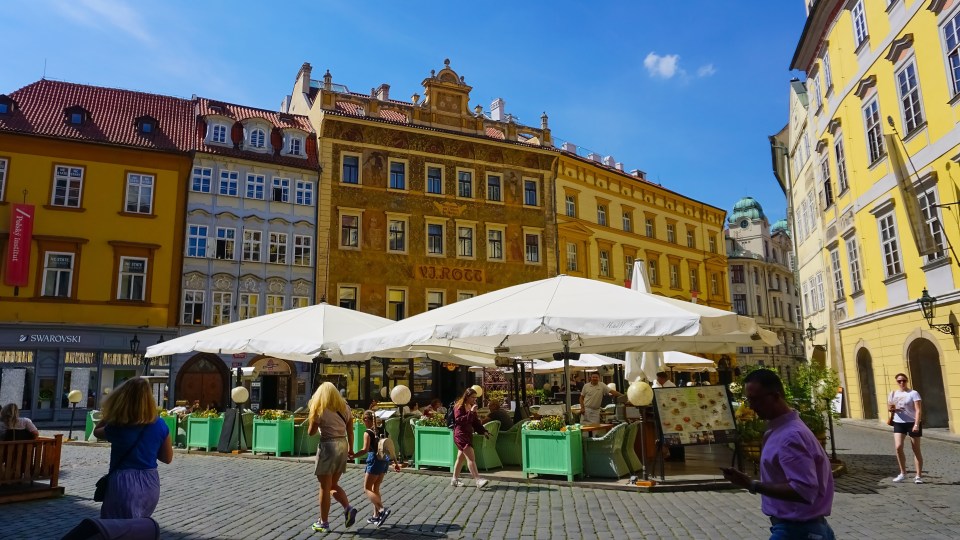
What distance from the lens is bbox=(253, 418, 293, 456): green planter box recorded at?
44.4ft

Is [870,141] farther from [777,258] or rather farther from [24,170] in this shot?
[777,258]

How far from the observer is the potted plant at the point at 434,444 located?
35.9 ft

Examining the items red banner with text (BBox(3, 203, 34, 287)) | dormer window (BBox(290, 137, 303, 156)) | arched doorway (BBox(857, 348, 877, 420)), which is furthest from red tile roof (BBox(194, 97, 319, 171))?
arched doorway (BBox(857, 348, 877, 420))

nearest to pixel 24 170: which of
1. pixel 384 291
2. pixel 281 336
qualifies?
pixel 384 291

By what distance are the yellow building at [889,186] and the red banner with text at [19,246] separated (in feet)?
94.0

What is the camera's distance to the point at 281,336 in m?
13.6

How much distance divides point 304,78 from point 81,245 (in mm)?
14727

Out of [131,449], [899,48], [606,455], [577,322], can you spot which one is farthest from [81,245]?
[899,48]

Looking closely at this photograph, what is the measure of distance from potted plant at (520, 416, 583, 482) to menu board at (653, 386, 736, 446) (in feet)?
4.38

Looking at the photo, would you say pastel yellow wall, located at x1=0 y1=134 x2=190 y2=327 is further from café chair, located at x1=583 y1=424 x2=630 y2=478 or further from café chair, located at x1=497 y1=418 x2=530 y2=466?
café chair, located at x1=583 y1=424 x2=630 y2=478

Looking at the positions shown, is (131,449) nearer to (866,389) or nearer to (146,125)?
(866,389)

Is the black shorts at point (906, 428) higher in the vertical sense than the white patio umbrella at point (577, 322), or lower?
lower

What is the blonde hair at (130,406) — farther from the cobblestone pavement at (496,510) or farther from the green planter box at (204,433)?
the green planter box at (204,433)

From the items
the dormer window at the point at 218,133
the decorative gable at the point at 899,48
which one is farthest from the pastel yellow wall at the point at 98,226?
the decorative gable at the point at 899,48
